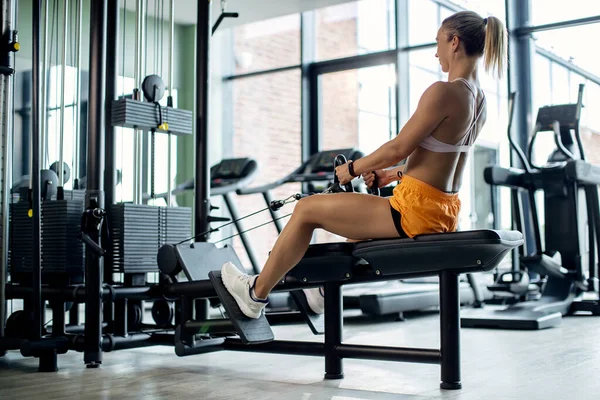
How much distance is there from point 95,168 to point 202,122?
0.67 metres

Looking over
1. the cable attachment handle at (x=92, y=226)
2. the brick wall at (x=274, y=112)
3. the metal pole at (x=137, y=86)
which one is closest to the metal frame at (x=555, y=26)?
the brick wall at (x=274, y=112)

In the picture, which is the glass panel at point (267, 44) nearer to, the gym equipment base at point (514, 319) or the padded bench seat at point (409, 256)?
the gym equipment base at point (514, 319)

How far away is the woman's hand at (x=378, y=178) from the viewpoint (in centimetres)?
296

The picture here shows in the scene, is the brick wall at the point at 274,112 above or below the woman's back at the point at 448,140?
above

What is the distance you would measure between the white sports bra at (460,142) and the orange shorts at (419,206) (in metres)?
0.14

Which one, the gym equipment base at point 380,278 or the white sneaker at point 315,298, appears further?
the white sneaker at point 315,298

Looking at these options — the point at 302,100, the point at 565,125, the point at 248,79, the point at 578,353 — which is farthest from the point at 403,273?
the point at 248,79

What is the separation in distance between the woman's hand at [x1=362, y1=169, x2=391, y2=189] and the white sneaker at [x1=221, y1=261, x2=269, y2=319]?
0.61 meters

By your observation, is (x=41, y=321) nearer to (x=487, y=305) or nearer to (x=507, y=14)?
(x=487, y=305)

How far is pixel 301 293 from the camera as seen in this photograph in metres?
3.28

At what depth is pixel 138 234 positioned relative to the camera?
11.9 ft

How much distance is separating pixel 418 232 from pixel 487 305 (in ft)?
14.1

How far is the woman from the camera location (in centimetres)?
261

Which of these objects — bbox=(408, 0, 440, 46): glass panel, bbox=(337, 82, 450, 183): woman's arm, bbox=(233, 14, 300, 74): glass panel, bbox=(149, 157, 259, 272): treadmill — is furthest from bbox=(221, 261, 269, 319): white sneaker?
bbox=(233, 14, 300, 74): glass panel
